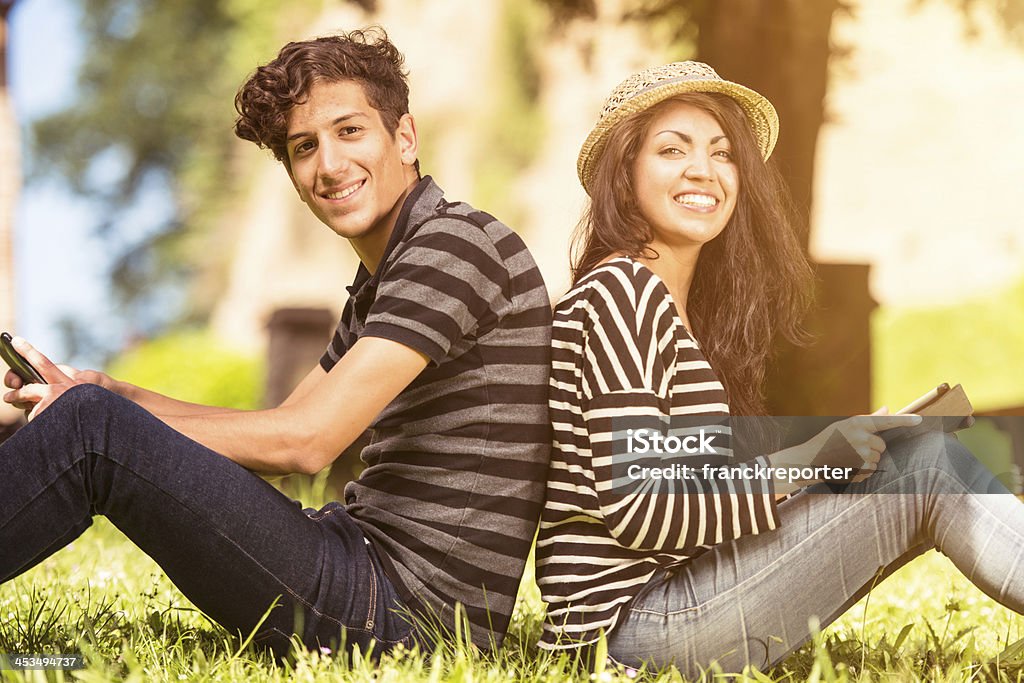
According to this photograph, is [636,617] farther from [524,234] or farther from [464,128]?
[464,128]

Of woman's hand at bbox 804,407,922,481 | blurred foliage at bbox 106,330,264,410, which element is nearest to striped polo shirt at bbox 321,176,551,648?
woman's hand at bbox 804,407,922,481

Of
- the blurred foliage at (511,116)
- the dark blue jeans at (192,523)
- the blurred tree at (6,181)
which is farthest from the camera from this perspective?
the blurred foliage at (511,116)

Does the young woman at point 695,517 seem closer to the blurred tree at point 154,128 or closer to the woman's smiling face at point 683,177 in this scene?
the woman's smiling face at point 683,177

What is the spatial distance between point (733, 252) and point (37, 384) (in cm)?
150

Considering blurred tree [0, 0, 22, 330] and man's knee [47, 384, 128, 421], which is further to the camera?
blurred tree [0, 0, 22, 330]

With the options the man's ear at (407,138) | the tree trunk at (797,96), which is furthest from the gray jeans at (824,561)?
the tree trunk at (797,96)

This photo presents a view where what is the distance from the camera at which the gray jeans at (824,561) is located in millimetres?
2164

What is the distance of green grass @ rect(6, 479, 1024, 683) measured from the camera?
2193 mm

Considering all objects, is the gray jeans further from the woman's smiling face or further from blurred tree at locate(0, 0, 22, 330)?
blurred tree at locate(0, 0, 22, 330)

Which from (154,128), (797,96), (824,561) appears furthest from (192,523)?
(154,128)

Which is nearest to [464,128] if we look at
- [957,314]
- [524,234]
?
[524,234]

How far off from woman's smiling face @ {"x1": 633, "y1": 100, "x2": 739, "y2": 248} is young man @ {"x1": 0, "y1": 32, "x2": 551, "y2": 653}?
1.03ft

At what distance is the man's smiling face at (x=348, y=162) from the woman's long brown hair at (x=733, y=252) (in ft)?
1.45

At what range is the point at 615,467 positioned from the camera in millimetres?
2111
